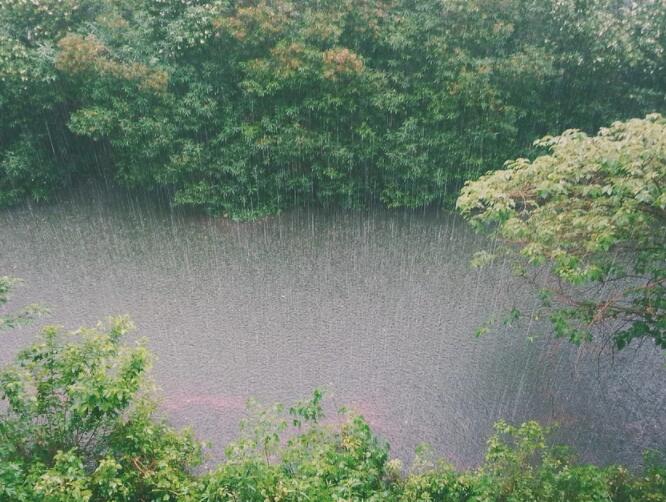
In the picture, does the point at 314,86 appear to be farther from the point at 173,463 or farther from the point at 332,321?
the point at 173,463

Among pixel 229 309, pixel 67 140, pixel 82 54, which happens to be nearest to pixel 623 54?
pixel 229 309

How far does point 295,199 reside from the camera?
12.4 metres

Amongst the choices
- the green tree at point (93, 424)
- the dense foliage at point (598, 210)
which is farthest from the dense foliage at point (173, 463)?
the dense foliage at point (598, 210)

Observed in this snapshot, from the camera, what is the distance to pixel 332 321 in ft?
30.0

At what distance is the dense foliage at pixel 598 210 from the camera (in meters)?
5.12

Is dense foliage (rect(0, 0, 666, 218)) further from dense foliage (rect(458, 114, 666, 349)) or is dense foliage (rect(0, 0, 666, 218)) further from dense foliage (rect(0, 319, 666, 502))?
dense foliage (rect(0, 319, 666, 502))

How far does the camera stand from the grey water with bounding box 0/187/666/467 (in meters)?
7.35

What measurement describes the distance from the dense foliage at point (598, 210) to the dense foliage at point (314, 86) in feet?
16.8

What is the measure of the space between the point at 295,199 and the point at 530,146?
219 inches

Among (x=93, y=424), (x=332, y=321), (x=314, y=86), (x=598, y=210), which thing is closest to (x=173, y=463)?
(x=93, y=424)

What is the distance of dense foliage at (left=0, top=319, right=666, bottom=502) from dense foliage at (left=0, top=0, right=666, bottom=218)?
276 inches

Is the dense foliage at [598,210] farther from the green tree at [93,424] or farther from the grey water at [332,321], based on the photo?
the green tree at [93,424]

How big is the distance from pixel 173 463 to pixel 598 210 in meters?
5.17

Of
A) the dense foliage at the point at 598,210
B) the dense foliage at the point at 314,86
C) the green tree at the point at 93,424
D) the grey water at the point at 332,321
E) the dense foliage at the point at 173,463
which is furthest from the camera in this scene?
the dense foliage at the point at 314,86
